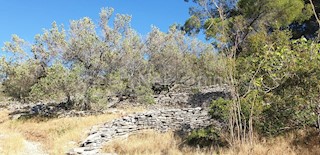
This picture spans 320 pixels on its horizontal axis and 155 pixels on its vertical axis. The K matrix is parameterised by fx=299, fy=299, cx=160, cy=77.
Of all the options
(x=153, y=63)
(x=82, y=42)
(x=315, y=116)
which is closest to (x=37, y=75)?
(x=82, y=42)

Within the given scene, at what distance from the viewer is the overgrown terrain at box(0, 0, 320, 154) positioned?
19.7ft

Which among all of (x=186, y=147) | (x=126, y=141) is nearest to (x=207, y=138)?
(x=186, y=147)

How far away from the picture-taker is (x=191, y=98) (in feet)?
54.8

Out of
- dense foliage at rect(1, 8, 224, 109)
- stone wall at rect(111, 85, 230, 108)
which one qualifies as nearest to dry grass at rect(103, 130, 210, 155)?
dense foliage at rect(1, 8, 224, 109)

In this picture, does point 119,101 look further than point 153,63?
No

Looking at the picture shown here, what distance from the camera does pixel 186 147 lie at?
7.39m

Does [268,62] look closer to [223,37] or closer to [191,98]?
[223,37]

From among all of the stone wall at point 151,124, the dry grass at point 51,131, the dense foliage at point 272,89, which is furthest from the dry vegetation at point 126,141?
the stone wall at point 151,124

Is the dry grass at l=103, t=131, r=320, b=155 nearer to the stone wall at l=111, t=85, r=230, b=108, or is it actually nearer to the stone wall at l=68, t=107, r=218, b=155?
the stone wall at l=68, t=107, r=218, b=155

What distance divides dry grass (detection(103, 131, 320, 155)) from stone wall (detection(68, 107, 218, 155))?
0.52 metres

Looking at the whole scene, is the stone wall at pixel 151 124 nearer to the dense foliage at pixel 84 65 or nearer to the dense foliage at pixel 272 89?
the dense foliage at pixel 272 89

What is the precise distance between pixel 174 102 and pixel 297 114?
35.3ft

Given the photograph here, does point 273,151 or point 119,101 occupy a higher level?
point 119,101

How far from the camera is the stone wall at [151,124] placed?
29.8ft
